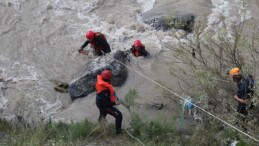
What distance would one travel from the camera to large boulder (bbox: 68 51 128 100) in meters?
9.91

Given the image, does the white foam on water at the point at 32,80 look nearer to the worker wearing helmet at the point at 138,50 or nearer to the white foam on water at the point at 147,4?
→ the worker wearing helmet at the point at 138,50

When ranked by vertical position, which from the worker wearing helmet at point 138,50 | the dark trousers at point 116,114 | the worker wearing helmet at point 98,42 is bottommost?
the dark trousers at point 116,114

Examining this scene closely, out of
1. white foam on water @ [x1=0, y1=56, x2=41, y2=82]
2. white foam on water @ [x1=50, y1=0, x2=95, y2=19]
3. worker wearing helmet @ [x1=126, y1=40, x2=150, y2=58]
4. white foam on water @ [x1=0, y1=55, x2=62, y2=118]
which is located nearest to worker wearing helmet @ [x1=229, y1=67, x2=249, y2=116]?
worker wearing helmet @ [x1=126, y1=40, x2=150, y2=58]

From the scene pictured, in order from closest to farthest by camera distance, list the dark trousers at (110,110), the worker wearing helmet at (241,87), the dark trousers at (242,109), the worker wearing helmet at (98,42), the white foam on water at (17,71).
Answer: the worker wearing helmet at (241,87)
the dark trousers at (242,109)
the dark trousers at (110,110)
the worker wearing helmet at (98,42)
the white foam on water at (17,71)

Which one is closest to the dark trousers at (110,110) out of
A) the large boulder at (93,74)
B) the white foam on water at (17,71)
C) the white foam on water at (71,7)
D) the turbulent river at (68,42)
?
the turbulent river at (68,42)

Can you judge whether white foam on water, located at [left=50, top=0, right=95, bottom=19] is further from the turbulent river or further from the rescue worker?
the rescue worker

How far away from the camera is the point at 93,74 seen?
10031 millimetres

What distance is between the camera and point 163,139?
7141 millimetres

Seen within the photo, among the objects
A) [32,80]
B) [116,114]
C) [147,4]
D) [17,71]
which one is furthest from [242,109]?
[147,4]

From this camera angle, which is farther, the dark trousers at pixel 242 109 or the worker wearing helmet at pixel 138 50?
the worker wearing helmet at pixel 138 50

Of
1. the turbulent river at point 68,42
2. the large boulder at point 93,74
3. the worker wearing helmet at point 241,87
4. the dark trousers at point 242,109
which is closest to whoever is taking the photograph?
the worker wearing helmet at point 241,87

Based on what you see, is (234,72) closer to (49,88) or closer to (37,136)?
(37,136)

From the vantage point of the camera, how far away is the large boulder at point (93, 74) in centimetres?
991

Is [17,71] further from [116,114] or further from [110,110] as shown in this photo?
[116,114]
